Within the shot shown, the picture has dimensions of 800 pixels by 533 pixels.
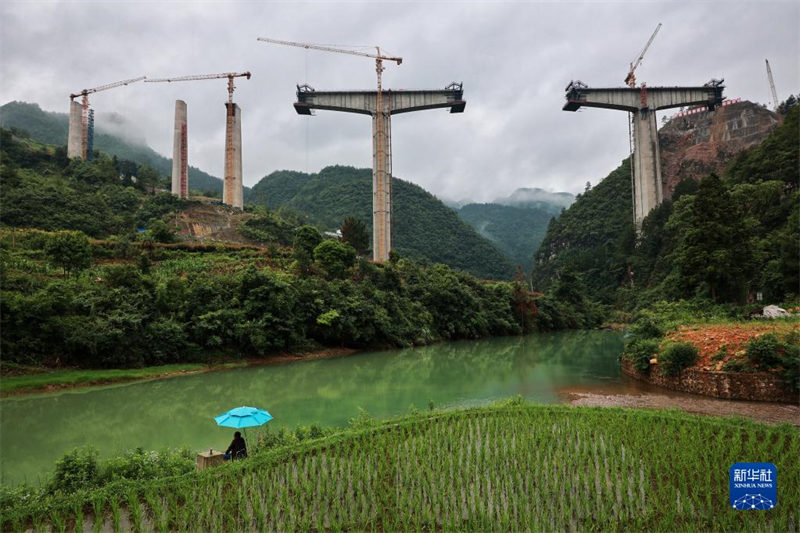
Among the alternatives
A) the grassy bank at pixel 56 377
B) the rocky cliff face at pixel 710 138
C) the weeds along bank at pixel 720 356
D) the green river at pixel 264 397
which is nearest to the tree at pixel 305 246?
the green river at pixel 264 397

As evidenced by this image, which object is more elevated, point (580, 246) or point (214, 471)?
point (580, 246)

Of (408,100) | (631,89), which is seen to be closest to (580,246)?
(631,89)

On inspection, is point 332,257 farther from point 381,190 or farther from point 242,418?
point 242,418

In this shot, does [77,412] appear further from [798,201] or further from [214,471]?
[798,201]

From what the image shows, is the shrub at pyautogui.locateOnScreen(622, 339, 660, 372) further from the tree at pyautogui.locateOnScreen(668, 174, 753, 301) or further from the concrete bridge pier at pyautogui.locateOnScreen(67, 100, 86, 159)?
the concrete bridge pier at pyautogui.locateOnScreen(67, 100, 86, 159)

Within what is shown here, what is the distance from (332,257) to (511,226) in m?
110

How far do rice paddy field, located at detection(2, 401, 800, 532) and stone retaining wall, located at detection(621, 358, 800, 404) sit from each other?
512cm

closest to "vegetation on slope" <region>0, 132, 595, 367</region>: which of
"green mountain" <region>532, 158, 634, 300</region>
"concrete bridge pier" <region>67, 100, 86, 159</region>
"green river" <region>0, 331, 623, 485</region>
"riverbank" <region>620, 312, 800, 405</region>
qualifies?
"green river" <region>0, 331, 623, 485</region>

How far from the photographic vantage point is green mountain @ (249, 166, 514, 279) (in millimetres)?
74688

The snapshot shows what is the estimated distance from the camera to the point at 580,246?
6506 cm

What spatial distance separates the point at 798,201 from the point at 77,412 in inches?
1358

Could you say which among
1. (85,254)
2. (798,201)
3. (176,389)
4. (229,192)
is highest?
(229,192)

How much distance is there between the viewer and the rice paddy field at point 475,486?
531 centimetres

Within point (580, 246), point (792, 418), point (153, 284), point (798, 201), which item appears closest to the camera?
point (792, 418)
